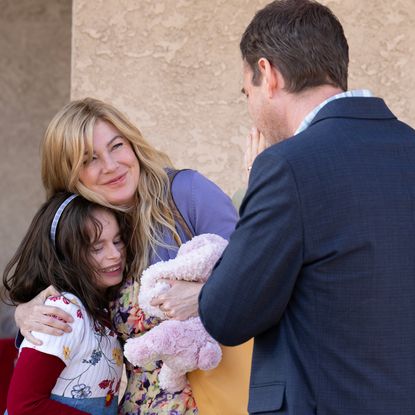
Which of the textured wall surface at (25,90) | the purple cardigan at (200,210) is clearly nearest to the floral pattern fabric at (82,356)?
the purple cardigan at (200,210)

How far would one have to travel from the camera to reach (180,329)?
2.22m

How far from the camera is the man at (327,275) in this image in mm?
1622

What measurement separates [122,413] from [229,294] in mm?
958

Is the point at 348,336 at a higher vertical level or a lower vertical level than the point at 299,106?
lower

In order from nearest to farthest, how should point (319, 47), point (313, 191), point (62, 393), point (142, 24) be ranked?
point (313, 191)
point (319, 47)
point (62, 393)
point (142, 24)

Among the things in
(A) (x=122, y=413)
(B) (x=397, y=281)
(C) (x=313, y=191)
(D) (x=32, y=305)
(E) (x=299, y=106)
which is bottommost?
(A) (x=122, y=413)

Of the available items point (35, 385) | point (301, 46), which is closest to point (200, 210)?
point (35, 385)

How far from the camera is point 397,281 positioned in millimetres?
1645

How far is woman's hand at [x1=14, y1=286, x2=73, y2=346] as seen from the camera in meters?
2.32

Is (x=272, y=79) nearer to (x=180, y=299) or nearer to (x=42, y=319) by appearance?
(x=180, y=299)

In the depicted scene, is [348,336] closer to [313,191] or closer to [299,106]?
[313,191]

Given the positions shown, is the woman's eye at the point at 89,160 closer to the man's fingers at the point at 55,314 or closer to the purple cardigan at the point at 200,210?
the purple cardigan at the point at 200,210

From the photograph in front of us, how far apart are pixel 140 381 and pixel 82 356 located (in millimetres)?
182

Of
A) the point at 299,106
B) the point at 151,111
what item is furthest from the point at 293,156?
the point at 151,111
